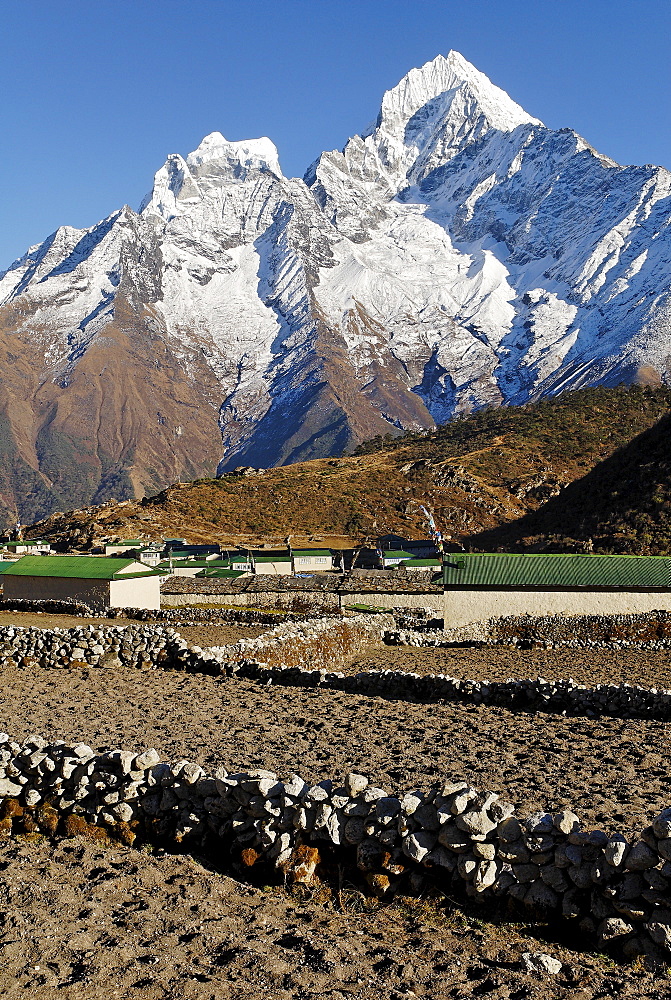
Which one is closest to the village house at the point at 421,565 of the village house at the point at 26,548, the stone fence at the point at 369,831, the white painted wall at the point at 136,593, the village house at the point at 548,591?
the village house at the point at 548,591

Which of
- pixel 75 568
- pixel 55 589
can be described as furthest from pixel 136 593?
pixel 55 589

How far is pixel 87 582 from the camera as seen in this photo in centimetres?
3328

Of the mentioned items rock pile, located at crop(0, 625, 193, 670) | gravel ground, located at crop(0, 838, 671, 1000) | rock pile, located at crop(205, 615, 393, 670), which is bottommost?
rock pile, located at crop(205, 615, 393, 670)

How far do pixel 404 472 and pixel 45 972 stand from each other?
88.4m

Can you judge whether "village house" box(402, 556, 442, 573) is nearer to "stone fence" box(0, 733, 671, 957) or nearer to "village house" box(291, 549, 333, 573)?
"village house" box(291, 549, 333, 573)

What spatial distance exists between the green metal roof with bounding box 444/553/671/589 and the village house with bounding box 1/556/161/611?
1238cm

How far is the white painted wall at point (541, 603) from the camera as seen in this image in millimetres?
30578

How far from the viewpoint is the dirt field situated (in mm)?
5574

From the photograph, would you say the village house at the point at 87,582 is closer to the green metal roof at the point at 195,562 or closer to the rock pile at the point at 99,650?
the rock pile at the point at 99,650

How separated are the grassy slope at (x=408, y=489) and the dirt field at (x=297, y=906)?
207ft

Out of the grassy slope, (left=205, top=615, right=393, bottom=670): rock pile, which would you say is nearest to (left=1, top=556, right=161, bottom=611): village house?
(left=205, top=615, right=393, bottom=670): rock pile

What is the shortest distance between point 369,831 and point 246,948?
4.26 ft

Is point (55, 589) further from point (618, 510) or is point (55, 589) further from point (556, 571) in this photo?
point (618, 510)

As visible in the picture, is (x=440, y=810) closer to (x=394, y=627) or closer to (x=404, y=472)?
(x=394, y=627)
